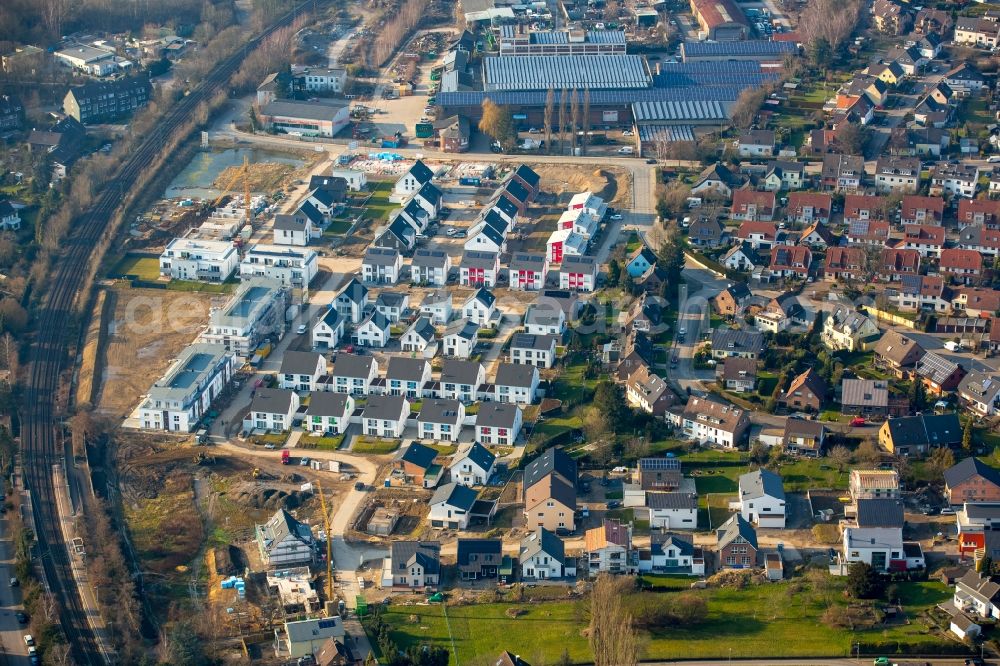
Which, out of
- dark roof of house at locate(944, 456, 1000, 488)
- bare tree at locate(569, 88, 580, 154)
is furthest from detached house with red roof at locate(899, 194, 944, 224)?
dark roof of house at locate(944, 456, 1000, 488)

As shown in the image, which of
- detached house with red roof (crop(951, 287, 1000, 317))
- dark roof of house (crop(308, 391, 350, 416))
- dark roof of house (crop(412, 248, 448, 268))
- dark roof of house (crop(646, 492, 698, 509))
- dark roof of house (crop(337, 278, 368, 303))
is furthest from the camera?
dark roof of house (crop(412, 248, 448, 268))

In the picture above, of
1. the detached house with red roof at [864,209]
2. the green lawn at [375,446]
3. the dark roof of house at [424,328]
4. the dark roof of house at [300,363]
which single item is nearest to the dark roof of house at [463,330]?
the dark roof of house at [424,328]

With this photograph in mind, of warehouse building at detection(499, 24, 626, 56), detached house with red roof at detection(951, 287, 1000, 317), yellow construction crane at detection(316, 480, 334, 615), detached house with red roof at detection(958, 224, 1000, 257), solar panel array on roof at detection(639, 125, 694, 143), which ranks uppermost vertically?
warehouse building at detection(499, 24, 626, 56)

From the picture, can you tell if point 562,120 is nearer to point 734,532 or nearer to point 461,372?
point 461,372

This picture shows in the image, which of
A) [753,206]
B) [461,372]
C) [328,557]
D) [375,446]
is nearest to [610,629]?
[328,557]

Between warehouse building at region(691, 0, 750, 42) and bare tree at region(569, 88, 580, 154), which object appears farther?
warehouse building at region(691, 0, 750, 42)

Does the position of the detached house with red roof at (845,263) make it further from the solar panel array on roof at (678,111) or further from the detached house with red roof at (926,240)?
the solar panel array on roof at (678,111)

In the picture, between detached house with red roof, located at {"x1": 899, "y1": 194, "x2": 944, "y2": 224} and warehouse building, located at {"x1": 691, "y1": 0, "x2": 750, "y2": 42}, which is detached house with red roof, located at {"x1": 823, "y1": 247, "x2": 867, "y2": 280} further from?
warehouse building, located at {"x1": 691, "y1": 0, "x2": 750, "y2": 42}

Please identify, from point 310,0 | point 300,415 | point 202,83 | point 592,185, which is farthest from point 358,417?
point 310,0
